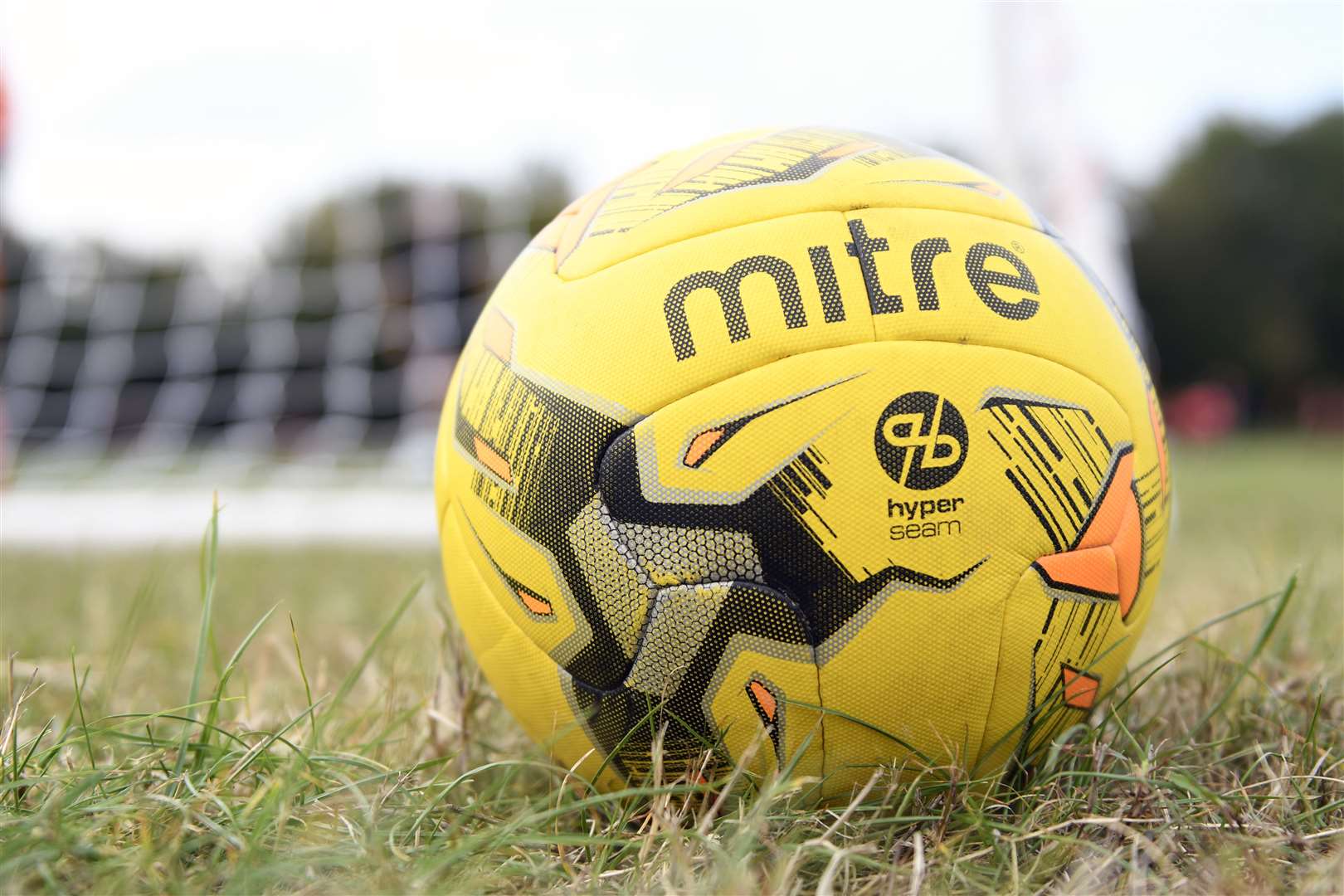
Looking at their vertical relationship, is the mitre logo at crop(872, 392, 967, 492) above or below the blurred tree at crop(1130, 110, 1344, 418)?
above

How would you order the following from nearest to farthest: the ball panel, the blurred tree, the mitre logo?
the mitre logo, the ball panel, the blurred tree

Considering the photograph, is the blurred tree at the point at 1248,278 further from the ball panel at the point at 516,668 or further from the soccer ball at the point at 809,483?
the ball panel at the point at 516,668

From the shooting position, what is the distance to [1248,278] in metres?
25.4

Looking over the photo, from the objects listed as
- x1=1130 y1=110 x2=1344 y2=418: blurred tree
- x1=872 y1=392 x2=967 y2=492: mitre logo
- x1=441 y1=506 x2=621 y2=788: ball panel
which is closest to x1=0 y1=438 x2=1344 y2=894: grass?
x1=441 y1=506 x2=621 y2=788: ball panel

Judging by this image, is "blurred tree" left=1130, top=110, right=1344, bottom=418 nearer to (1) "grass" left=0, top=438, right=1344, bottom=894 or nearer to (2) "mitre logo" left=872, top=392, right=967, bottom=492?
(1) "grass" left=0, top=438, right=1344, bottom=894

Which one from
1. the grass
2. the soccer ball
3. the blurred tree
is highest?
the soccer ball

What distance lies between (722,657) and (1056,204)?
148 inches

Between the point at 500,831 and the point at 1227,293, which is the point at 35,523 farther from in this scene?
the point at 1227,293

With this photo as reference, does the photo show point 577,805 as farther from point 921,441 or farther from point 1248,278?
point 1248,278

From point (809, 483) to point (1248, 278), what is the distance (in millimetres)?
27953

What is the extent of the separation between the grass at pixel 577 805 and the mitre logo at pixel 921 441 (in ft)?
1.10

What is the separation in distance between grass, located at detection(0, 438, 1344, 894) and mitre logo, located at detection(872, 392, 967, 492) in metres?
0.33

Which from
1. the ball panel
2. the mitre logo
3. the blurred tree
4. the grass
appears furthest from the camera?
the blurred tree

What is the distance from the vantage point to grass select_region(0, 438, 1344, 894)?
1.02 m
